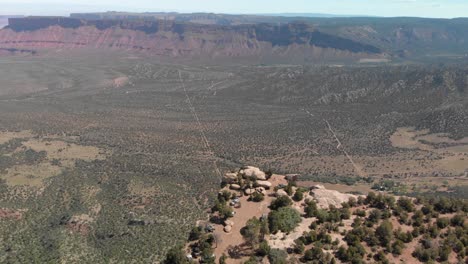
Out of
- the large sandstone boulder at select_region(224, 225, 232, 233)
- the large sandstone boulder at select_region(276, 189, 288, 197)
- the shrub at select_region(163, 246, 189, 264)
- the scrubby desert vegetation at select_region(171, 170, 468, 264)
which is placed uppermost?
the large sandstone boulder at select_region(276, 189, 288, 197)

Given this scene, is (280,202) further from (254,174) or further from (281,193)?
(254,174)

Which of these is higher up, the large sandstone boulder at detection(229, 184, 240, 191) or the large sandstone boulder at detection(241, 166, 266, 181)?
the large sandstone boulder at detection(241, 166, 266, 181)

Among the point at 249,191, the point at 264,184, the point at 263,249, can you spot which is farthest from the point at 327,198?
the point at 263,249

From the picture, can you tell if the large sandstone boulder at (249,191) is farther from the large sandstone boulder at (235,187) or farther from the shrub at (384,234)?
the shrub at (384,234)

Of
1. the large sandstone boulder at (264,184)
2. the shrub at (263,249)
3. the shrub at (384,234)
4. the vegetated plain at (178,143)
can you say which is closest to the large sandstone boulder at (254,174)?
the large sandstone boulder at (264,184)

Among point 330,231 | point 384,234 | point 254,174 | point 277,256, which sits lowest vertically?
point 277,256

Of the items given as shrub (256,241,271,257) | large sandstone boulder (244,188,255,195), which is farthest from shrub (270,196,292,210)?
shrub (256,241,271,257)

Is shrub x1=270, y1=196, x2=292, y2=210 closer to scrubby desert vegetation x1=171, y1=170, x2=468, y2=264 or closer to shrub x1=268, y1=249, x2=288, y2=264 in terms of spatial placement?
scrubby desert vegetation x1=171, y1=170, x2=468, y2=264

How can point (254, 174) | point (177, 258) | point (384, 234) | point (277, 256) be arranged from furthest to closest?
point (254, 174), point (384, 234), point (177, 258), point (277, 256)
